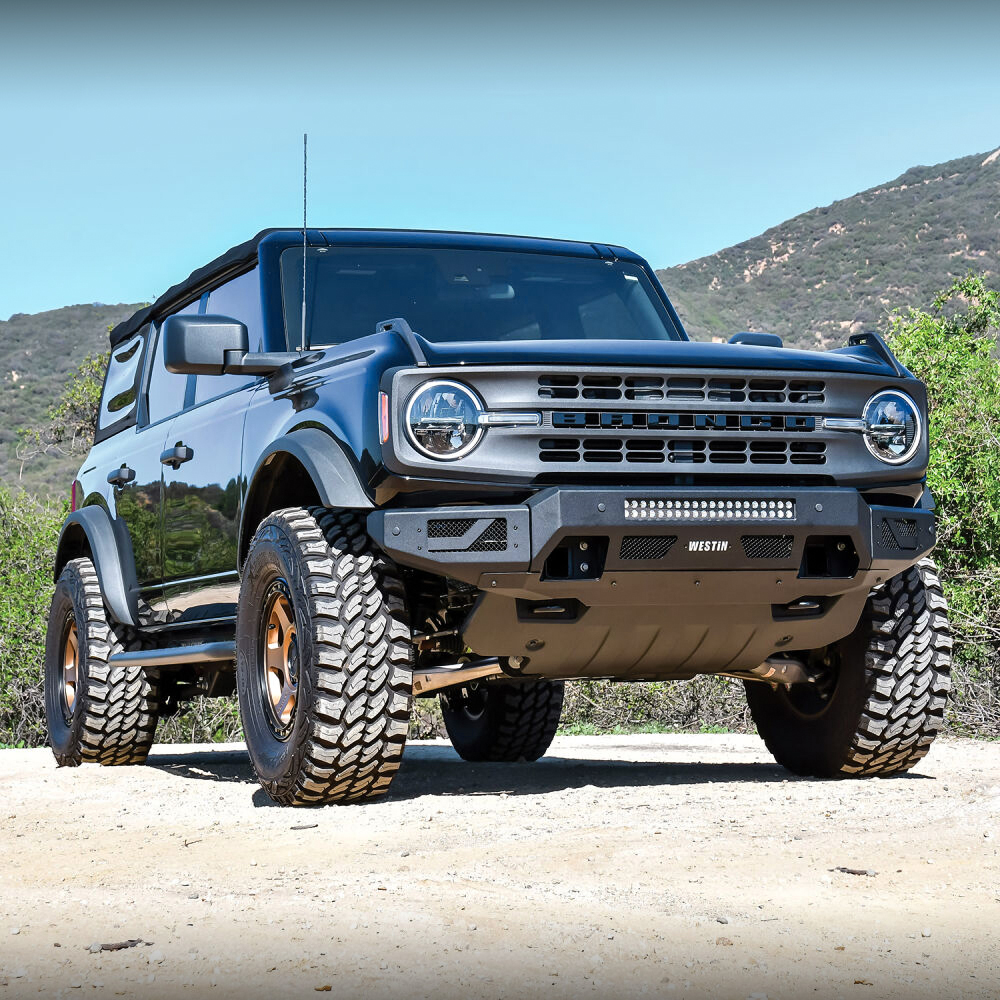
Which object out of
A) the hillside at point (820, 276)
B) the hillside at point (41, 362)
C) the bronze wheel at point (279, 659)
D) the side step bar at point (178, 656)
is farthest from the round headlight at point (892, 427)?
the hillside at point (820, 276)

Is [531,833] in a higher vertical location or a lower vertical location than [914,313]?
lower

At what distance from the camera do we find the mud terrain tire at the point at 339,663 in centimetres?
527

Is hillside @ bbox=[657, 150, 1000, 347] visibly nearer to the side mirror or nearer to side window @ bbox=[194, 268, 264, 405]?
side window @ bbox=[194, 268, 264, 405]

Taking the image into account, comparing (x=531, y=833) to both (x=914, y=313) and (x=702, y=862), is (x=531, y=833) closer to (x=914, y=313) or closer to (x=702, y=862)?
(x=702, y=862)

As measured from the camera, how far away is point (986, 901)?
12.4 feet

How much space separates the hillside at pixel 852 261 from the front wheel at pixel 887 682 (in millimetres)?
46112

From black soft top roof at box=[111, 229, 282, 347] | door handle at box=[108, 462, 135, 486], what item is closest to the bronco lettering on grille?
black soft top roof at box=[111, 229, 282, 347]

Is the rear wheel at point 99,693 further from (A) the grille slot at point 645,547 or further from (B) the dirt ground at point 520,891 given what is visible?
(A) the grille slot at point 645,547

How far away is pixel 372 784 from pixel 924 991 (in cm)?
287

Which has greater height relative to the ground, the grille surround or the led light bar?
the grille surround

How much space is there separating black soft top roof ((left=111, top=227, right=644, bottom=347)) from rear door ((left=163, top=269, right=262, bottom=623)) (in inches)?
3.6

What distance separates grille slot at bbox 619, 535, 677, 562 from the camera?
5.15 meters

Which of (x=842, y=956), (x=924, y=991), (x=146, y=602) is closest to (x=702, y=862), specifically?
(x=842, y=956)

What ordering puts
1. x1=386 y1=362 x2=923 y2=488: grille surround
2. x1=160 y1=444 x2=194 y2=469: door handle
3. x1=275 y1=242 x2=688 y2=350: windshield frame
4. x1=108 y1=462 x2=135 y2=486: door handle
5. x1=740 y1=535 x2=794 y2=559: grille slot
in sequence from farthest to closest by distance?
x1=108 y1=462 x2=135 y2=486: door handle < x1=160 y1=444 x2=194 y2=469: door handle < x1=275 y1=242 x2=688 y2=350: windshield frame < x1=740 y1=535 x2=794 y2=559: grille slot < x1=386 y1=362 x2=923 y2=488: grille surround
